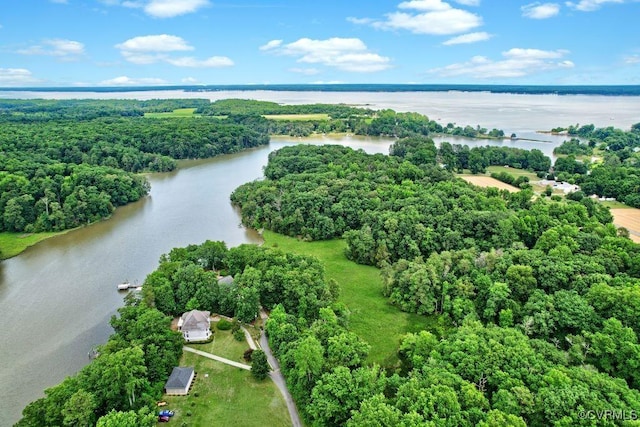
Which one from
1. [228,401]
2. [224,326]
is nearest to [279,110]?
Answer: [224,326]

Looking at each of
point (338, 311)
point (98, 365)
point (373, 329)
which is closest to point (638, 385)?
point (373, 329)

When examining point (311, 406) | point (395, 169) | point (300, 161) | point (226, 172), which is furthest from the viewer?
point (226, 172)

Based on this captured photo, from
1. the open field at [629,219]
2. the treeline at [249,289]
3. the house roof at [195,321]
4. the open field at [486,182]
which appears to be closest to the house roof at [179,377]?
the house roof at [195,321]

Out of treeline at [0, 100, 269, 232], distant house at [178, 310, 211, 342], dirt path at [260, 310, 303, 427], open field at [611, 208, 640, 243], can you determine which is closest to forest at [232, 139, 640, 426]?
dirt path at [260, 310, 303, 427]

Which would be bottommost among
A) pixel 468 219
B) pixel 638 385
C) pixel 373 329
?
pixel 373 329

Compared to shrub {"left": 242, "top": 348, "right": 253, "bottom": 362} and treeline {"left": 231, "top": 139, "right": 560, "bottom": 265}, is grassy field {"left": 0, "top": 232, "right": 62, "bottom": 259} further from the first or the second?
shrub {"left": 242, "top": 348, "right": 253, "bottom": 362}

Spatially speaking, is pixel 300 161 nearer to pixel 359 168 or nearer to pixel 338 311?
pixel 359 168

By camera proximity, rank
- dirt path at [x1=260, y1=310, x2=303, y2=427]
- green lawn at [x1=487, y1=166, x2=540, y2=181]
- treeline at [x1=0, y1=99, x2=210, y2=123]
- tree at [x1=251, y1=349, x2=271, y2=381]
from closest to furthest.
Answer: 1. dirt path at [x1=260, y1=310, x2=303, y2=427]
2. tree at [x1=251, y1=349, x2=271, y2=381]
3. green lawn at [x1=487, y1=166, x2=540, y2=181]
4. treeline at [x1=0, y1=99, x2=210, y2=123]
